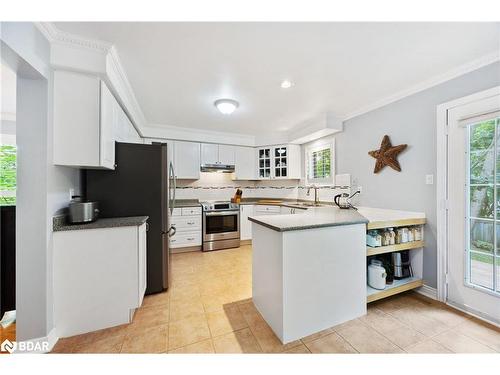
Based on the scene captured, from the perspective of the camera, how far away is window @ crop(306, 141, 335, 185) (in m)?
3.48

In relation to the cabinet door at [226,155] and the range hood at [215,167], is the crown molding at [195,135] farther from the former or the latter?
the range hood at [215,167]

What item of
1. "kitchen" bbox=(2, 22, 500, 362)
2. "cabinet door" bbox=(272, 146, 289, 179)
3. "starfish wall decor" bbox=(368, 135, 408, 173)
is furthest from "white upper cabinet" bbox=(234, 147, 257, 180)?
"starfish wall decor" bbox=(368, 135, 408, 173)

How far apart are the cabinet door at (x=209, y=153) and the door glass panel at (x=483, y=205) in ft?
11.9

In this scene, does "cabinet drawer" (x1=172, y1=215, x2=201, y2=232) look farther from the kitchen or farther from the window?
the window

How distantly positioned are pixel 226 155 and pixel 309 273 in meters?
3.22

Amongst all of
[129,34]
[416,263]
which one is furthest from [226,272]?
[129,34]

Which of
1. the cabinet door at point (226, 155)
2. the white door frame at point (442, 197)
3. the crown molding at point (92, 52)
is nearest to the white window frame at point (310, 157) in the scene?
the white door frame at point (442, 197)

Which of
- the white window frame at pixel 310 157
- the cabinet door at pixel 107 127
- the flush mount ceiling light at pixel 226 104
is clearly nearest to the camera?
the cabinet door at pixel 107 127

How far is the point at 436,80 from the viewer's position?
2008mm

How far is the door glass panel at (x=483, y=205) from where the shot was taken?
169cm

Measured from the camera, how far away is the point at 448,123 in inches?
76.2

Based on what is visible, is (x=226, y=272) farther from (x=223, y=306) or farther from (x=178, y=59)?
(x=178, y=59)

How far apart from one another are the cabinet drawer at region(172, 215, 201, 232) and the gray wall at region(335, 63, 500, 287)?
2742mm

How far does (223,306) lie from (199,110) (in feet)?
8.43
